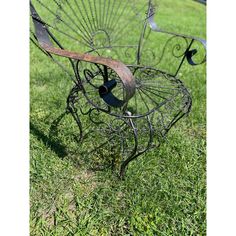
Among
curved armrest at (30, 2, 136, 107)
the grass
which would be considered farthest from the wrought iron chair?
→ the grass

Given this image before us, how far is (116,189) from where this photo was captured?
69.7 inches

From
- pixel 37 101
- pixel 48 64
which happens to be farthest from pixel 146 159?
pixel 48 64

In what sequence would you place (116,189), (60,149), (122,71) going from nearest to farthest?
(122,71), (116,189), (60,149)

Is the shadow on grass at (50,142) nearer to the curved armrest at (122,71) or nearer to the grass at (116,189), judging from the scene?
the grass at (116,189)

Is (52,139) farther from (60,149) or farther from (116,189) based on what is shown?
(116,189)

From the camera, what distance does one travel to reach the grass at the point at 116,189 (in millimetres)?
1569

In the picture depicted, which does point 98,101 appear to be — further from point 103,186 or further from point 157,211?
point 157,211

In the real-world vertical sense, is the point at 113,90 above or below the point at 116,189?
above

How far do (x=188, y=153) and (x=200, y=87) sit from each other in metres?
1.12

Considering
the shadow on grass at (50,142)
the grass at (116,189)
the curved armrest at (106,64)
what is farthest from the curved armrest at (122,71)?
the shadow on grass at (50,142)

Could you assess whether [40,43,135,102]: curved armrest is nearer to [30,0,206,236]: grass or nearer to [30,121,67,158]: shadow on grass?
[30,0,206,236]: grass

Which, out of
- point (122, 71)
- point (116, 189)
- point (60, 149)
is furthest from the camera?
point (60, 149)

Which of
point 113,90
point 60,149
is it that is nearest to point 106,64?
point 113,90

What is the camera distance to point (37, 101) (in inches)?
99.1
